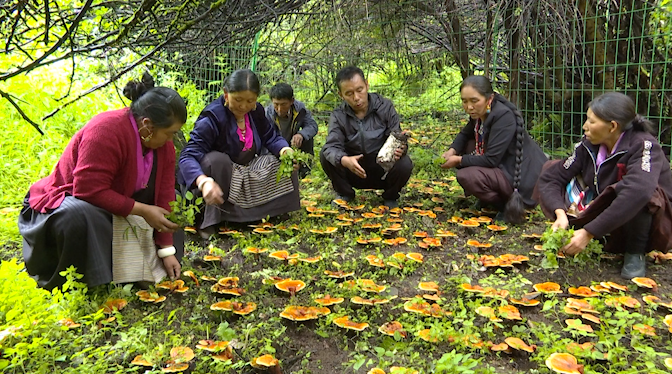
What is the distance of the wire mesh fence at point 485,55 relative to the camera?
509 cm

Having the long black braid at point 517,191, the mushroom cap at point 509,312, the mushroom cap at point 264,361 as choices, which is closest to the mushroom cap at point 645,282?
the mushroom cap at point 509,312

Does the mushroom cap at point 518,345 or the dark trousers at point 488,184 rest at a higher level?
the dark trousers at point 488,184

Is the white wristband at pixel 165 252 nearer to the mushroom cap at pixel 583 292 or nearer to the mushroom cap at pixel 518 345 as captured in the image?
the mushroom cap at pixel 518 345

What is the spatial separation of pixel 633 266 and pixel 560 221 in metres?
0.53

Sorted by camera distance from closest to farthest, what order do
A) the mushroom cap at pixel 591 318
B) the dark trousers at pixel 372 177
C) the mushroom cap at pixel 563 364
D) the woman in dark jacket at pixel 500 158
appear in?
the mushroom cap at pixel 563 364, the mushroom cap at pixel 591 318, the woman in dark jacket at pixel 500 158, the dark trousers at pixel 372 177

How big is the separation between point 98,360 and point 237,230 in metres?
2.14

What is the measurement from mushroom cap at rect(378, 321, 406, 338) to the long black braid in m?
2.12

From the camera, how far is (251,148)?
4363 millimetres

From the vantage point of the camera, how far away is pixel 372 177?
4.93m

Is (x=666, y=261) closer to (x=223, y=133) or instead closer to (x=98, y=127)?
(x=223, y=133)

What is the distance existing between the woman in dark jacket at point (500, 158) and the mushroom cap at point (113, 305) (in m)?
2.94

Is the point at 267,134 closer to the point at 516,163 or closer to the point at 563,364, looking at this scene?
the point at 516,163

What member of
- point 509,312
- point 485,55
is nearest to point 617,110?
point 509,312

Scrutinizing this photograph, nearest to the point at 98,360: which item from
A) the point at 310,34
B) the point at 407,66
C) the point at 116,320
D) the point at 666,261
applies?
the point at 116,320
